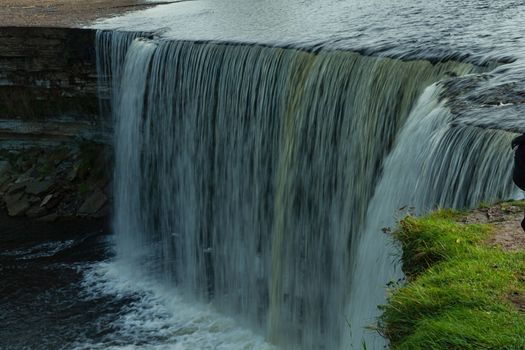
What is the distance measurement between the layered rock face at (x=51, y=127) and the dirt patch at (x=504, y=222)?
13.3 metres

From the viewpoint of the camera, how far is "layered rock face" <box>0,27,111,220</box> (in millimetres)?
18141

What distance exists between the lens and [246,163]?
1326cm

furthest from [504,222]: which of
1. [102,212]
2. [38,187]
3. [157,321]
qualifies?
[38,187]

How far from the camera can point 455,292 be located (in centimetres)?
475

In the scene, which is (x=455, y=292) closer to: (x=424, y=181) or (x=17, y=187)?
(x=424, y=181)

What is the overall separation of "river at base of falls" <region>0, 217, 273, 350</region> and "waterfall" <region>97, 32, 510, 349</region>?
0.54 meters

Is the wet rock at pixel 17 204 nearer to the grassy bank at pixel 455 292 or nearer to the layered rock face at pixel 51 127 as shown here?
the layered rock face at pixel 51 127

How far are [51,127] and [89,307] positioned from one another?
23.5ft

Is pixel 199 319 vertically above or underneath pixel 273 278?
underneath

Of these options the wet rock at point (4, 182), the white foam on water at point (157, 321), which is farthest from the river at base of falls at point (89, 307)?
the wet rock at point (4, 182)

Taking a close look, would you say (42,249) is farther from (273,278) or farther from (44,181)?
(273,278)

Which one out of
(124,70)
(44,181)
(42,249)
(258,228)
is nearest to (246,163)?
(258,228)

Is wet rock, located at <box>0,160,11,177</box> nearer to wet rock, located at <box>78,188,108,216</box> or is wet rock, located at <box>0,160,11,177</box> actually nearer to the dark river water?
the dark river water

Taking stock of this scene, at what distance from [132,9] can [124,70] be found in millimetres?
6873
